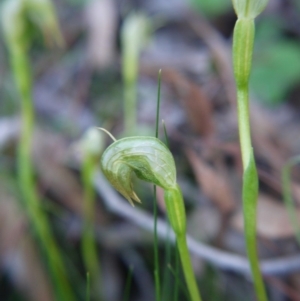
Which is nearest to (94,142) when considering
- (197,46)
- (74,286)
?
(74,286)

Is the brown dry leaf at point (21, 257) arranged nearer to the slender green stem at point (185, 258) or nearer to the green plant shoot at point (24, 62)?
the green plant shoot at point (24, 62)

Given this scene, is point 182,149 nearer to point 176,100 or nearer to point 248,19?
point 176,100

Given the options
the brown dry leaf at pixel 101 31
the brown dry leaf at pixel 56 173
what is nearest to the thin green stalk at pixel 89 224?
the brown dry leaf at pixel 56 173

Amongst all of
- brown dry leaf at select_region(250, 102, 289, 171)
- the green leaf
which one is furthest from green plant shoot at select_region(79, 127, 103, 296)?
the green leaf

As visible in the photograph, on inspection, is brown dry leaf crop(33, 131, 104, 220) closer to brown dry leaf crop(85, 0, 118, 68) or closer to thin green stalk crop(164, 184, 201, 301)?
brown dry leaf crop(85, 0, 118, 68)

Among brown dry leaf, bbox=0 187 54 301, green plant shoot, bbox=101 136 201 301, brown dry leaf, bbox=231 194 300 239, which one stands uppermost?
green plant shoot, bbox=101 136 201 301

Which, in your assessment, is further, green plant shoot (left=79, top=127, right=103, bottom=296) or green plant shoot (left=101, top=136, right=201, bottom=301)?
green plant shoot (left=79, top=127, right=103, bottom=296)
